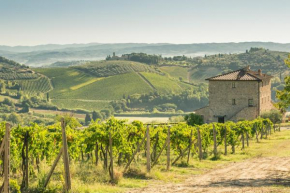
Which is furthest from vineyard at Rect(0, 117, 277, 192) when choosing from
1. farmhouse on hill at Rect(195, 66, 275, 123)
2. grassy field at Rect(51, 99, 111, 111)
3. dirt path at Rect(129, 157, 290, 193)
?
grassy field at Rect(51, 99, 111, 111)

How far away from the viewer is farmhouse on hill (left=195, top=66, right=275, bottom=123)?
211 feet

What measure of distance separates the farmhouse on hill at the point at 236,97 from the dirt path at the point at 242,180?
43191 millimetres

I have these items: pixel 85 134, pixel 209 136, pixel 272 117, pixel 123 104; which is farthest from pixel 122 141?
pixel 123 104

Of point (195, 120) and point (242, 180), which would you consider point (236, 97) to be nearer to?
point (195, 120)

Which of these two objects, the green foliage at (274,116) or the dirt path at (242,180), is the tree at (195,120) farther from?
the dirt path at (242,180)

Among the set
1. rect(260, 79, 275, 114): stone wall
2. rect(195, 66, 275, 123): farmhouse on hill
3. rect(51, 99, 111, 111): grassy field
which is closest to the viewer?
rect(195, 66, 275, 123): farmhouse on hill

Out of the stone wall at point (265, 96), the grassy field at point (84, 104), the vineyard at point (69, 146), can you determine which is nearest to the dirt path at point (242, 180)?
the vineyard at point (69, 146)

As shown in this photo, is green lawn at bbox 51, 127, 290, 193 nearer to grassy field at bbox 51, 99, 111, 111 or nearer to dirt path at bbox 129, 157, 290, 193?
dirt path at bbox 129, 157, 290, 193

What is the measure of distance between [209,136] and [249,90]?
3904cm

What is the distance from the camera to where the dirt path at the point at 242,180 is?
13.7m

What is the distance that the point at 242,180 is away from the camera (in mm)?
16172

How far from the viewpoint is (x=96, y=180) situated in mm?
14258

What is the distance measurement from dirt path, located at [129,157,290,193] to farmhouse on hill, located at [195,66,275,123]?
43.2 metres

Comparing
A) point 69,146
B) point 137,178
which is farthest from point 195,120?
point 69,146
